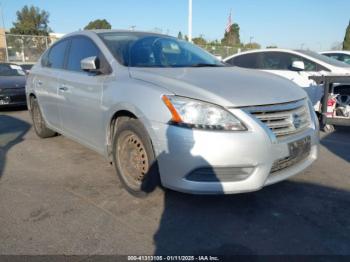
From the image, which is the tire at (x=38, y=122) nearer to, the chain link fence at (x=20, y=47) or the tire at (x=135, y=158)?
the tire at (x=135, y=158)

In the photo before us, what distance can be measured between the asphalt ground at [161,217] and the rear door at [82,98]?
525 mm

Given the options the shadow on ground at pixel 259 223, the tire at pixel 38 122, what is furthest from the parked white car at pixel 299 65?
the tire at pixel 38 122

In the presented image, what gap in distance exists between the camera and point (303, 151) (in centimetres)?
313

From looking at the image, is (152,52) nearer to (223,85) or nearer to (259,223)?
(223,85)

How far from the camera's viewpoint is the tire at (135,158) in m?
2.96

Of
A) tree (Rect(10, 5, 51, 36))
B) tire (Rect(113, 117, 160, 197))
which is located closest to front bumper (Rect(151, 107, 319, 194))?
tire (Rect(113, 117, 160, 197))

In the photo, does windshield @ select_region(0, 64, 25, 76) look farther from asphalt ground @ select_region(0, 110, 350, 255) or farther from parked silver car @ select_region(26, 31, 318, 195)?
parked silver car @ select_region(26, 31, 318, 195)

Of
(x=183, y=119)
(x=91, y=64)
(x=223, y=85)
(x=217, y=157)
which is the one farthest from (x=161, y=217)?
(x=91, y=64)

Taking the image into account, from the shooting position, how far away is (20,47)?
23.2 meters

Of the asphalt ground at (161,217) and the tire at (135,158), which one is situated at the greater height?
the tire at (135,158)

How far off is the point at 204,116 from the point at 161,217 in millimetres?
1012

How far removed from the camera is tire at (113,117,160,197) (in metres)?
2.96

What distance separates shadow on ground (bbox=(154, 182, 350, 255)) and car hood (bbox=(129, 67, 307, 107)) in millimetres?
1025

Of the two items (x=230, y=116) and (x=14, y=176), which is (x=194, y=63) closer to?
(x=230, y=116)
